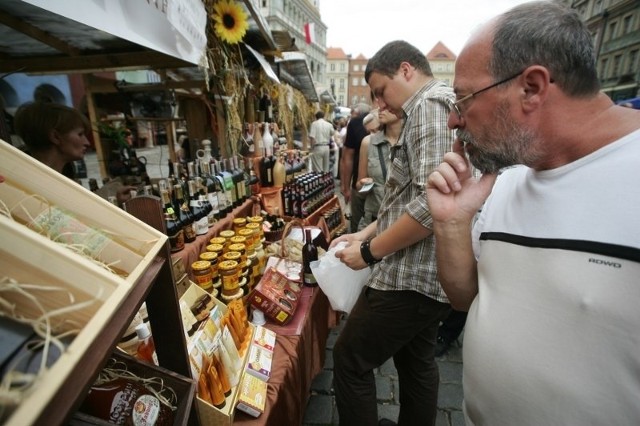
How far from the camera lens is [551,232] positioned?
2.53 feet

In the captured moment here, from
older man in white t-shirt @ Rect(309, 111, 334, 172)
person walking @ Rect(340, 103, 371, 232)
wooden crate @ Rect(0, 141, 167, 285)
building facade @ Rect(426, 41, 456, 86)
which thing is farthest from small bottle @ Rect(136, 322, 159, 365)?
building facade @ Rect(426, 41, 456, 86)

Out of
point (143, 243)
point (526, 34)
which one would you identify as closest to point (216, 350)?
point (143, 243)

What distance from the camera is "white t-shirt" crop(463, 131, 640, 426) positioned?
66 cm

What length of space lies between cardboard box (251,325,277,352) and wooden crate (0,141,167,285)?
1.04m

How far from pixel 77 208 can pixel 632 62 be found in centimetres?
3729

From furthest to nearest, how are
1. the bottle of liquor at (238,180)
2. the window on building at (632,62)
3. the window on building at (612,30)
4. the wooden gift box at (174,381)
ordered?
the window on building at (612,30) < the window on building at (632,62) < the bottle of liquor at (238,180) < the wooden gift box at (174,381)

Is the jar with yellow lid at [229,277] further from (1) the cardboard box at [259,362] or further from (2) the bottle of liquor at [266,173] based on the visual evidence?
(2) the bottle of liquor at [266,173]

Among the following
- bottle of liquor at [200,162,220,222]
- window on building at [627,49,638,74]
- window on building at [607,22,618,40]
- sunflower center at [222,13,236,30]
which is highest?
window on building at [607,22,618,40]

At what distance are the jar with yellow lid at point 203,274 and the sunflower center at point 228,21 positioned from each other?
210 centimetres

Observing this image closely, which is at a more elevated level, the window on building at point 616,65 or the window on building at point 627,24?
the window on building at point 627,24

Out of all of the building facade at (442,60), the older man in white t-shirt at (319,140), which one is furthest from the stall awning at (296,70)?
the building facade at (442,60)

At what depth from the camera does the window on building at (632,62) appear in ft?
75.8

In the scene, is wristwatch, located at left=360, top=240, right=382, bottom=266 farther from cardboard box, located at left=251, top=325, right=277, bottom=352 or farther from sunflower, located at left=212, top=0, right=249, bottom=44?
sunflower, located at left=212, top=0, right=249, bottom=44

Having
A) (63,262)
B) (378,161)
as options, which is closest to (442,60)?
(378,161)
